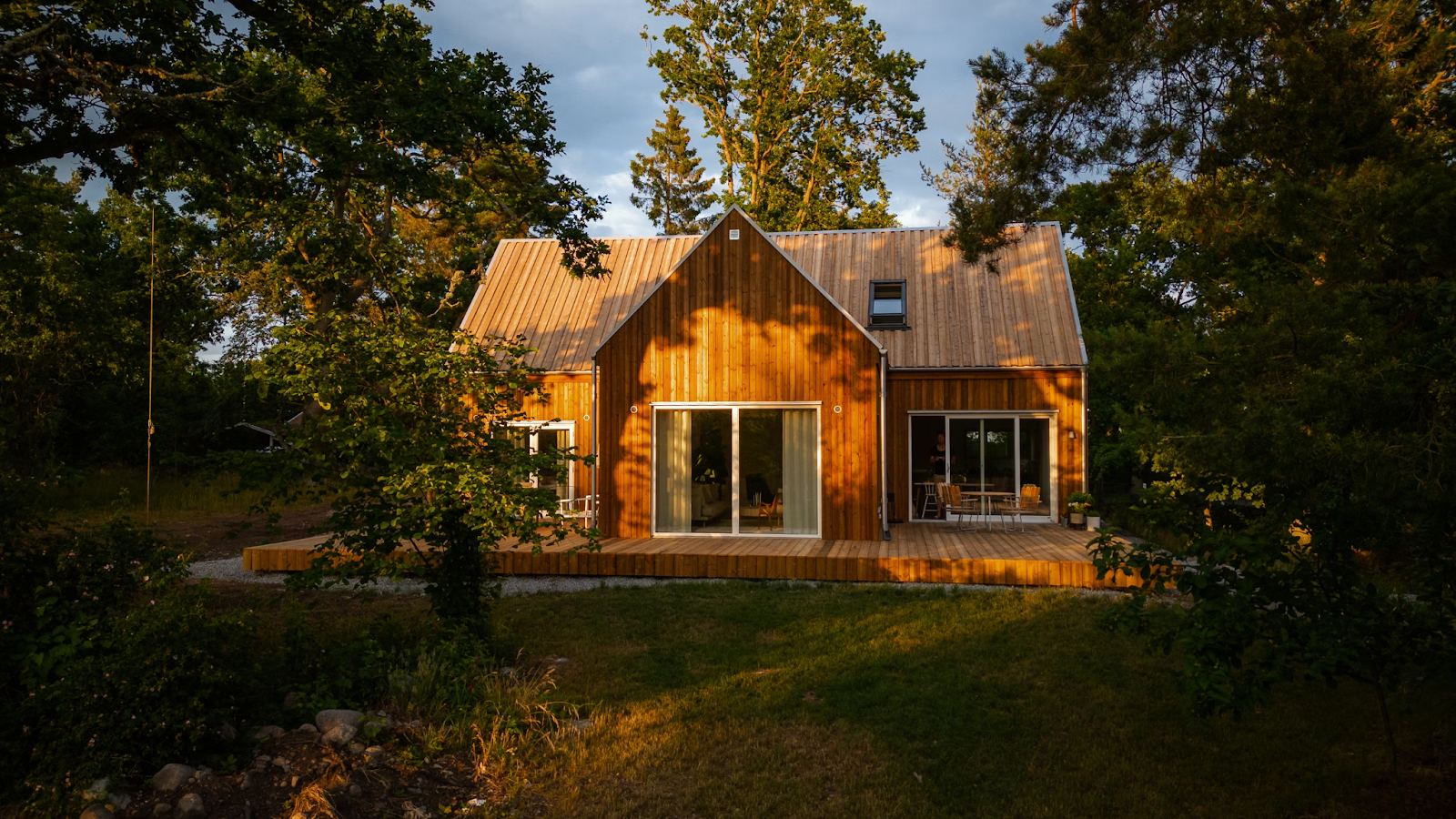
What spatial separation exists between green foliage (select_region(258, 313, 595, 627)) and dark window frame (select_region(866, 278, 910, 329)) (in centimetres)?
1067

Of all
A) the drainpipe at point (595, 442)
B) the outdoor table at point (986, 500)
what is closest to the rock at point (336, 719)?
the drainpipe at point (595, 442)

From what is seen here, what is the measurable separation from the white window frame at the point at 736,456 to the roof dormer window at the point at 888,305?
4544 mm

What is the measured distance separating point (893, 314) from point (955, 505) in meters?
4.30

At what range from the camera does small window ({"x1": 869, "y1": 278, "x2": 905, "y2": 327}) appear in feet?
55.2

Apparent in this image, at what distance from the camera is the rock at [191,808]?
4.16 metres

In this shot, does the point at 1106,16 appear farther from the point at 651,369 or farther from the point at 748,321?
the point at 651,369

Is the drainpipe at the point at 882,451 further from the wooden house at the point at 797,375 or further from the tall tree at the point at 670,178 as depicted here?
the tall tree at the point at 670,178

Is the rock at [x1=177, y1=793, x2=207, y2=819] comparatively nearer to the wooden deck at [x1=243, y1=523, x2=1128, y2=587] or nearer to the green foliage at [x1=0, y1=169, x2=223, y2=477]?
the wooden deck at [x1=243, y1=523, x2=1128, y2=587]

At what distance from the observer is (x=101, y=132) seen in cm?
811

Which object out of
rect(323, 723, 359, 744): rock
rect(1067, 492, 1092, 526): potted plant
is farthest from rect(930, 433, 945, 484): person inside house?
rect(323, 723, 359, 744): rock

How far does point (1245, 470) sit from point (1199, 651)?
93cm

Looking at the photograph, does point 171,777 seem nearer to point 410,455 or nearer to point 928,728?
point 410,455

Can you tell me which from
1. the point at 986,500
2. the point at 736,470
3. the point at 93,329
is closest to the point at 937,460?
the point at 986,500

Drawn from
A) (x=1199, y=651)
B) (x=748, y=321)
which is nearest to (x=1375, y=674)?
(x=1199, y=651)
